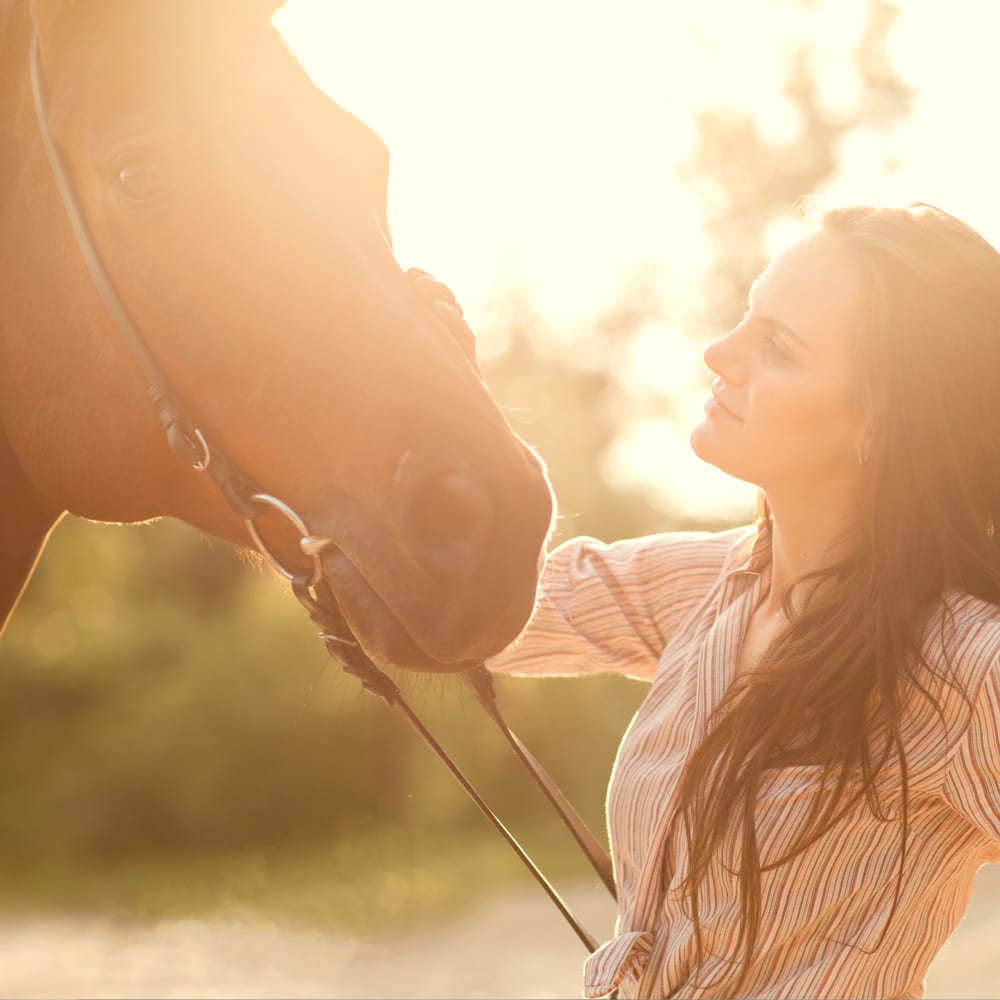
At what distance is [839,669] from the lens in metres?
2.24

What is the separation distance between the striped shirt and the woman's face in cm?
33

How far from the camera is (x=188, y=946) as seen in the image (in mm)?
7457

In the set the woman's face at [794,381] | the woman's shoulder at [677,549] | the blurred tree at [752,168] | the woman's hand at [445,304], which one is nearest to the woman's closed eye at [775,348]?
the woman's face at [794,381]

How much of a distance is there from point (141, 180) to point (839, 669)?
1446mm

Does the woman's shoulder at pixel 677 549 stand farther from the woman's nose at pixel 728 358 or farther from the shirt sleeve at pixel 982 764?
the shirt sleeve at pixel 982 764

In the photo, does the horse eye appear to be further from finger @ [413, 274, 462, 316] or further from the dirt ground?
the dirt ground

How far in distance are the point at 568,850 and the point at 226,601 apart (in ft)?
11.0

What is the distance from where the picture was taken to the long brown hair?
7.20ft

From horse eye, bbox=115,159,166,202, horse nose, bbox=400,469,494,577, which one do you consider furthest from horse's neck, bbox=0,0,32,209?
horse nose, bbox=400,469,494,577

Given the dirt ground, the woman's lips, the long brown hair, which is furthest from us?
the dirt ground

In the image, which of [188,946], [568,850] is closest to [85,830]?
[188,946]

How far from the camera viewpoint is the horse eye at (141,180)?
2.06 metres

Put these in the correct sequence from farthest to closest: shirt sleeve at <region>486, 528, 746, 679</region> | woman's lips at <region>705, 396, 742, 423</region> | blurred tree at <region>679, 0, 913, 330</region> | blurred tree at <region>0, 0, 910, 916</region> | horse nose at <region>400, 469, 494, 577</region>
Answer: blurred tree at <region>679, 0, 913, 330</region> → blurred tree at <region>0, 0, 910, 916</region> → shirt sleeve at <region>486, 528, 746, 679</region> → woman's lips at <region>705, 396, 742, 423</region> → horse nose at <region>400, 469, 494, 577</region>

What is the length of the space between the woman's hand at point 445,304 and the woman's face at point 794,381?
0.53 meters
